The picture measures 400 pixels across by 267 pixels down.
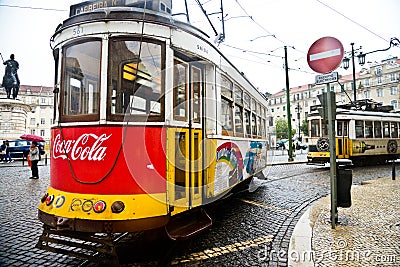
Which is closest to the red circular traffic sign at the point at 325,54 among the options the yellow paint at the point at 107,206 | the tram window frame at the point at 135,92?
the tram window frame at the point at 135,92

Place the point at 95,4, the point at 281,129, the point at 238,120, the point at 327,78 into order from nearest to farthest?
1. the point at 95,4
2. the point at 327,78
3. the point at 238,120
4. the point at 281,129

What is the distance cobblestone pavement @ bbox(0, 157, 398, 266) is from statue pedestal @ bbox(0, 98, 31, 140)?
14.5 metres

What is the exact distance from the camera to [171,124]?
384cm

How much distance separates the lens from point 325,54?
16.4 ft

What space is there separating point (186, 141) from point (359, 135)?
14.2 m

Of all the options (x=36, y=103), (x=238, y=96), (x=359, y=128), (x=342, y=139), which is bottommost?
(x=342, y=139)

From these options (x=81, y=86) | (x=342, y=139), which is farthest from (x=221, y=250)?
(x=342, y=139)

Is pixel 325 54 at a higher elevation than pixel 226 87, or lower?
higher

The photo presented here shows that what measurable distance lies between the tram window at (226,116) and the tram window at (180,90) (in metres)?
1.10

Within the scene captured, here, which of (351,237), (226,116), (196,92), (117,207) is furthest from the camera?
(226,116)

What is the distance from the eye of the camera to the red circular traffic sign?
16.0 feet

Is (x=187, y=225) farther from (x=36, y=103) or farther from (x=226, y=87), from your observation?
(x=36, y=103)

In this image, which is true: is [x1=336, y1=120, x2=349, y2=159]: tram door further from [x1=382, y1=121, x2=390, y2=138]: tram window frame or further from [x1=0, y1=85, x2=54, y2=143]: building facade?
[x1=0, y1=85, x2=54, y2=143]: building facade

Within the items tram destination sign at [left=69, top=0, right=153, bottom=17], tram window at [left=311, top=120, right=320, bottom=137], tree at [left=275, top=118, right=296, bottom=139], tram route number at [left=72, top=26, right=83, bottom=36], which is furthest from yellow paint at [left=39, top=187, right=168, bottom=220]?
tree at [left=275, top=118, right=296, bottom=139]
